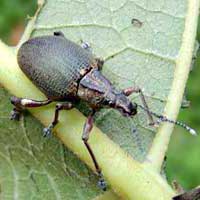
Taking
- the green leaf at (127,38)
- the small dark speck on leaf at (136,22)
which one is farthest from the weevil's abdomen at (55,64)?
the small dark speck on leaf at (136,22)

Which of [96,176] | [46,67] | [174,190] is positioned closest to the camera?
[174,190]

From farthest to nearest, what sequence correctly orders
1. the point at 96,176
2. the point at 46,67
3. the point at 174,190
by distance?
the point at 46,67, the point at 96,176, the point at 174,190

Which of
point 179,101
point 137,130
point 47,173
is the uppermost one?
point 179,101

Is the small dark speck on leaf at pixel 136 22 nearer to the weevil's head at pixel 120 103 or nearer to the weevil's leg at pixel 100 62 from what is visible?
the weevil's leg at pixel 100 62

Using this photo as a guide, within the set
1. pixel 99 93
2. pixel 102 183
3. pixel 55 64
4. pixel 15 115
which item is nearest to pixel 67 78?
pixel 55 64

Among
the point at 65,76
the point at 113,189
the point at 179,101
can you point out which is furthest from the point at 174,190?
the point at 65,76

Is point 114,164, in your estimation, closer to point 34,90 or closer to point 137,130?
point 137,130

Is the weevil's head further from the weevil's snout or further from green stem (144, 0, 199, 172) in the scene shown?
green stem (144, 0, 199, 172)

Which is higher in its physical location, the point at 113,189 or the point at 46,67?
the point at 46,67
